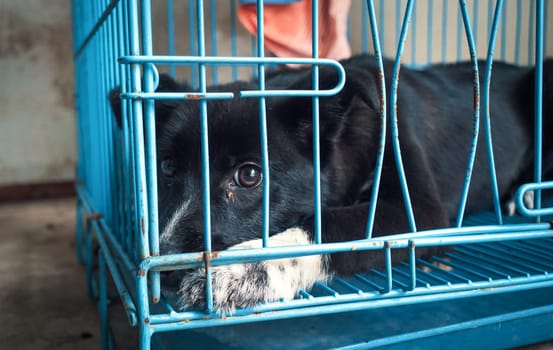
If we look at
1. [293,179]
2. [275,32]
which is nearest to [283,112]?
[293,179]

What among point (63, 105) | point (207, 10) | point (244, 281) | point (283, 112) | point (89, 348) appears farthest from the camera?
point (63, 105)

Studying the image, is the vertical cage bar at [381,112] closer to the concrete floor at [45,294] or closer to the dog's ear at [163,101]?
the dog's ear at [163,101]

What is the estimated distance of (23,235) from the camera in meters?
3.11

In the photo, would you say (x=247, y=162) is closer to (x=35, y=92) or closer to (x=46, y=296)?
(x=46, y=296)

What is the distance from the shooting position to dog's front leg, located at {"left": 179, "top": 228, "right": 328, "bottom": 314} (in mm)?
959

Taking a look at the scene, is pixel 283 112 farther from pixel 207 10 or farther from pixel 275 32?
pixel 207 10

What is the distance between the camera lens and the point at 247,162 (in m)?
1.25

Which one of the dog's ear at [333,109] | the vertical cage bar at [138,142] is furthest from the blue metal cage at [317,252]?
the dog's ear at [333,109]

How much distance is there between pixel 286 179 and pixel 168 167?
32 centimetres

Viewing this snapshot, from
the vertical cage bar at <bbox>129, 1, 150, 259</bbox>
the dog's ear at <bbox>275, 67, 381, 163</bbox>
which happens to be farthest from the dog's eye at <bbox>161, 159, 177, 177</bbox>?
the vertical cage bar at <bbox>129, 1, 150, 259</bbox>

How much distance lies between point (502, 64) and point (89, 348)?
2084mm

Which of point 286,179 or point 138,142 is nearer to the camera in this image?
point 138,142

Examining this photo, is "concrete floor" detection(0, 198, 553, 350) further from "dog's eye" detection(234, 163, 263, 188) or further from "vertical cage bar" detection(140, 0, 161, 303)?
"vertical cage bar" detection(140, 0, 161, 303)

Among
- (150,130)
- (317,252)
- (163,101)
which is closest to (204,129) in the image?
(150,130)
